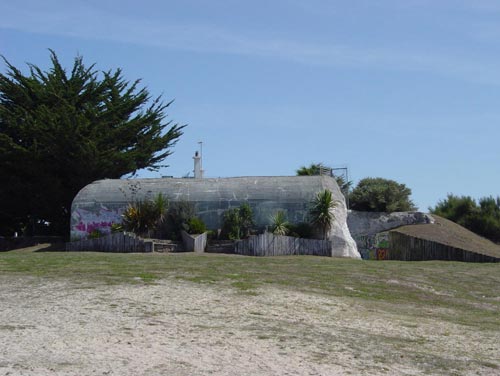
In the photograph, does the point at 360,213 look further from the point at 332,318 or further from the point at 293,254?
the point at 332,318

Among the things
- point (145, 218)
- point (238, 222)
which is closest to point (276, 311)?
point (238, 222)

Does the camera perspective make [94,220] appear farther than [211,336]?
Yes

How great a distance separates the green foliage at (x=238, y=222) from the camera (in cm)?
3269

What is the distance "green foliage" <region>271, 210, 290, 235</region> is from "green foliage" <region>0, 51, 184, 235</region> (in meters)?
11.1

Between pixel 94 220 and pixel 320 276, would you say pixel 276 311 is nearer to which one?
pixel 320 276

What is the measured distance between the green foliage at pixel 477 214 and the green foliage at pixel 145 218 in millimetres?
23963

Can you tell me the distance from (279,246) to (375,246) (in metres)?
9.65

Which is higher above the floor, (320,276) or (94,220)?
(94,220)

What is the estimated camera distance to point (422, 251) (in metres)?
35.0

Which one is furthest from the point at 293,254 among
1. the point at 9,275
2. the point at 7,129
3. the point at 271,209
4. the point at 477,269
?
the point at 7,129

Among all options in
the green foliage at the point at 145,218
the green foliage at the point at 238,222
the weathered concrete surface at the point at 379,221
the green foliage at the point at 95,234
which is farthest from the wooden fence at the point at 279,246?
the weathered concrete surface at the point at 379,221

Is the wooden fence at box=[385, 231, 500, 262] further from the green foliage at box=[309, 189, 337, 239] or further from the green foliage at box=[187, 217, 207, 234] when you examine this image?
the green foliage at box=[187, 217, 207, 234]

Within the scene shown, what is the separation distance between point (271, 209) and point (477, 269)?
9048 millimetres

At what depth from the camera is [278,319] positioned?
48.0 feet
